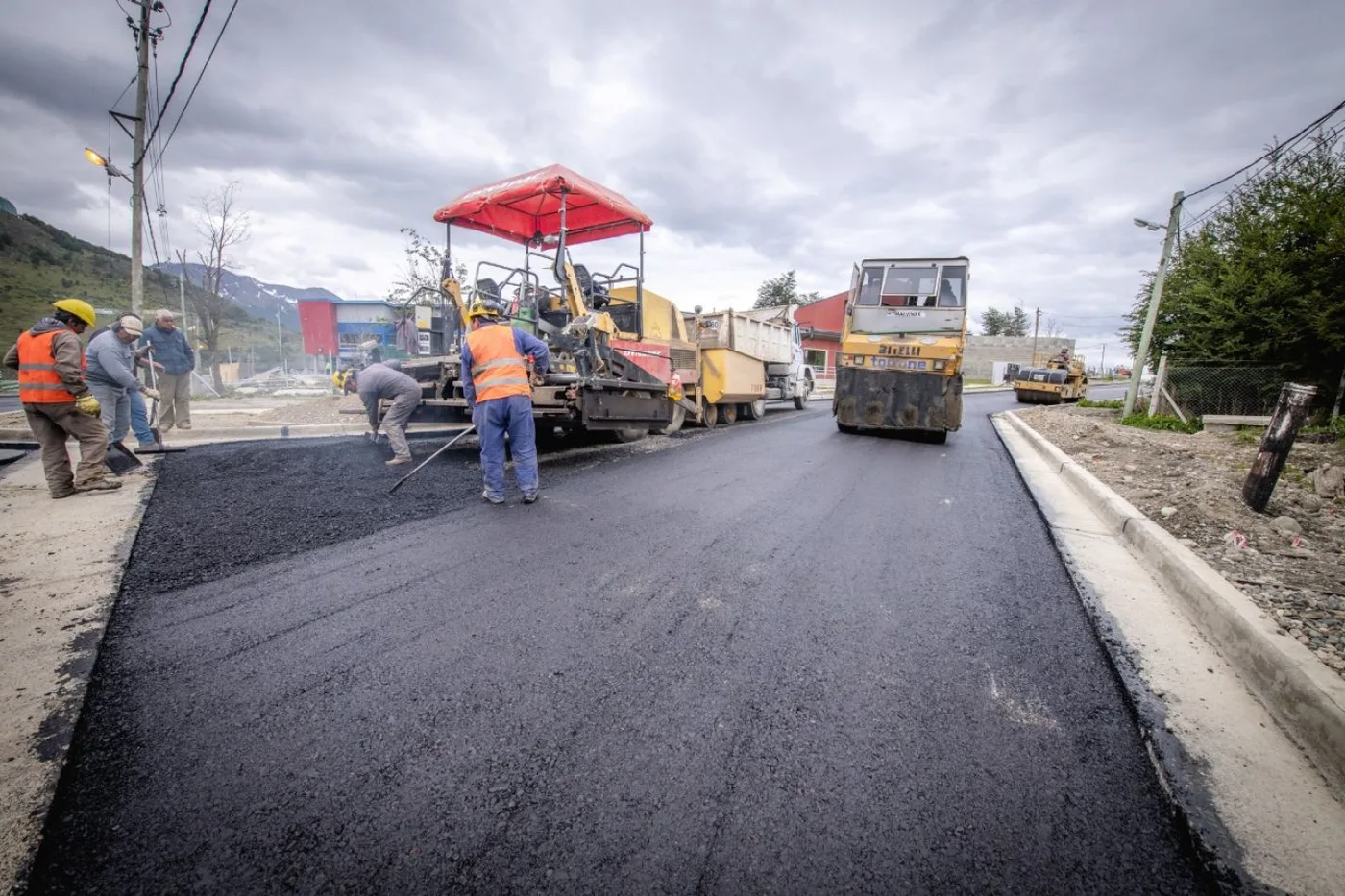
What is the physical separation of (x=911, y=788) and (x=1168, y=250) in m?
15.3

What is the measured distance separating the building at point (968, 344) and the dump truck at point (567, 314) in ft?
80.7

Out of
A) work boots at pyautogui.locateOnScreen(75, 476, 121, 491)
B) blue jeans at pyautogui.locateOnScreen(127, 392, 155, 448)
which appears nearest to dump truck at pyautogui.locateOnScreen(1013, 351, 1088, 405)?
blue jeans at pyautogui.locateOnScreen(127, 392, 155, 448)

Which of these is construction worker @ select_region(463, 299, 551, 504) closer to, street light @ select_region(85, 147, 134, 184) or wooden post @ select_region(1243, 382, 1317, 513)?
wooden post @ select_region(1243, 382, 1317, 513)

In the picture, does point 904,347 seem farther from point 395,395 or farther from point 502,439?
point 395,395

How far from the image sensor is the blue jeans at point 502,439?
4.29 meters

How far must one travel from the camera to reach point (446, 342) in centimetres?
755

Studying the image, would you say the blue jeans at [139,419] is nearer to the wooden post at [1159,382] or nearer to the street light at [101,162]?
the street light at [101,162]

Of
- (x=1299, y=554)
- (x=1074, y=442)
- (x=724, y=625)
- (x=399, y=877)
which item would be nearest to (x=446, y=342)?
(x=724, y=625)

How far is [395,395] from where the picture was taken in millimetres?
5969

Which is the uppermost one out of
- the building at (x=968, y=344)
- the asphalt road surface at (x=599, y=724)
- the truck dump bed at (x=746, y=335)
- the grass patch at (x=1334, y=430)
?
the building at (x=968, y=344)

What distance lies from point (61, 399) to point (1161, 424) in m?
15.4

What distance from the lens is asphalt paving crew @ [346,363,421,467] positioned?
5.62m

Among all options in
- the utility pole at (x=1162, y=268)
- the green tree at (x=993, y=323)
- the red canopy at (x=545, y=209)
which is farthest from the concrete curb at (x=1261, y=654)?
the green tree at (x=993, y=323)

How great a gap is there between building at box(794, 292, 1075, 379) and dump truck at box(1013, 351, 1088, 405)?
403 inches
